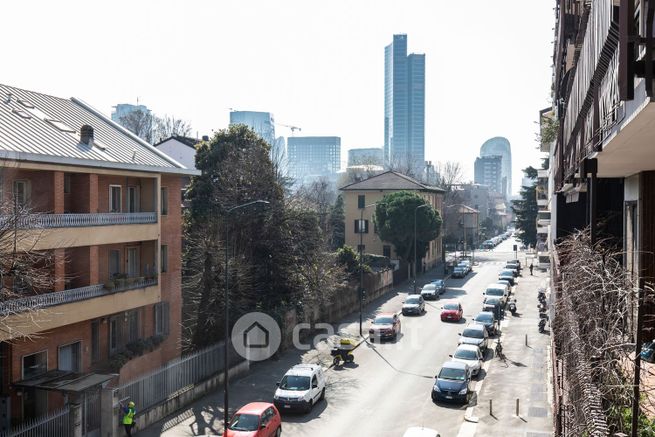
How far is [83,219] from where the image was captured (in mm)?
23578

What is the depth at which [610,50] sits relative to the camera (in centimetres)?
748

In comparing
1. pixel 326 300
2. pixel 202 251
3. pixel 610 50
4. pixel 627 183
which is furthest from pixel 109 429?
pixel 326 300

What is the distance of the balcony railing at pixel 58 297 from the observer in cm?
1925

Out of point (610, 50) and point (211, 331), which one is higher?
point (610, 50)

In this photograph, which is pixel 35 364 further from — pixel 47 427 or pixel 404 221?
pixel 404 221

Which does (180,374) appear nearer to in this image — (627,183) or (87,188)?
(87,188)

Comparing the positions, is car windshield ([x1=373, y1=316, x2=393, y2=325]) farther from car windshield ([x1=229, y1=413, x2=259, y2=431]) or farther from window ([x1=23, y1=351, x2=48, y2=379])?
window ([x1=23, y1=351, x2=48, y2=379])

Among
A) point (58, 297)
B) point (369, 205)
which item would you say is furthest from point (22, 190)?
point (369, 205)

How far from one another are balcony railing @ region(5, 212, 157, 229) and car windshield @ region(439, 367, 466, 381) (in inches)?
545

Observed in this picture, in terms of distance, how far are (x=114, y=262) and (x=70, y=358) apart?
4878 mm

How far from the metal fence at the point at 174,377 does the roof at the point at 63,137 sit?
7.98 m

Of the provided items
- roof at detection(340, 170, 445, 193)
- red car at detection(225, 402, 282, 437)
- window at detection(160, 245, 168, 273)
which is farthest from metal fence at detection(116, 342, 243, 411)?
roof at detection(340, 170, 445, 193)

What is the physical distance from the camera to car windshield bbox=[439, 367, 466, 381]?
26.4m

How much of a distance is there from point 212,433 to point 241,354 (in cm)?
883
